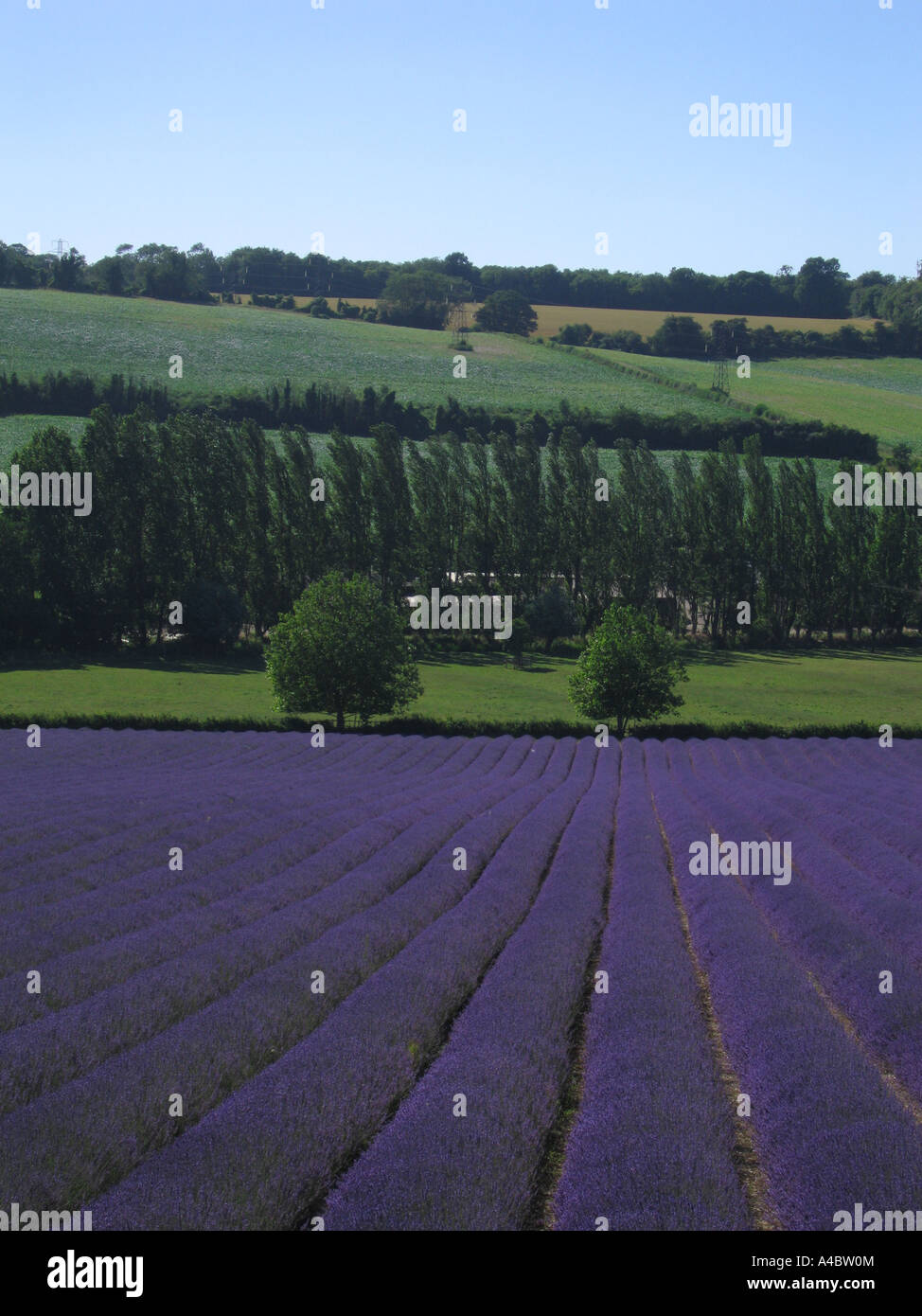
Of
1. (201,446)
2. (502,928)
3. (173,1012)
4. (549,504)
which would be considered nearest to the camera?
(173,1012)

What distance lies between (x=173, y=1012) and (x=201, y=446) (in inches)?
2871

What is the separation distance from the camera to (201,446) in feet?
255

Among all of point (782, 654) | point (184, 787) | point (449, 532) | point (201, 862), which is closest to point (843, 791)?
point (184, 787)

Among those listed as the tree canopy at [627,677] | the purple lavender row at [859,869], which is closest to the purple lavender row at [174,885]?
the purple lavender row at [859,869]

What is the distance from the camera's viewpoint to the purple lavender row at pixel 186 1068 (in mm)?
6352

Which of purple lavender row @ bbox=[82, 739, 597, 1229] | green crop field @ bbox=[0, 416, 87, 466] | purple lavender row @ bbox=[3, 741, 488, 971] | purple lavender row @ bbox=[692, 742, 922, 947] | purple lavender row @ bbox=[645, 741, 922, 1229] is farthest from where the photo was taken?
green crop field @ bbox=[0, 416, 87, 466]

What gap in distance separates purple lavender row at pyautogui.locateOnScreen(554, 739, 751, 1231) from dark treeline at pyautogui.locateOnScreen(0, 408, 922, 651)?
6397 centimetres

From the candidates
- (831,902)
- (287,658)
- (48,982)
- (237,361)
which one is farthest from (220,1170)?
(237,361)

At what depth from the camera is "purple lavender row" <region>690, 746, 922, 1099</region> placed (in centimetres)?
859

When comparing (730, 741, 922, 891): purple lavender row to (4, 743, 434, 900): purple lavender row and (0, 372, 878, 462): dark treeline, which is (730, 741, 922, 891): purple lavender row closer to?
(4, 743, 434, 900): purple lavender row

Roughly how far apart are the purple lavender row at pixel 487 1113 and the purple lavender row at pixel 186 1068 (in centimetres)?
133

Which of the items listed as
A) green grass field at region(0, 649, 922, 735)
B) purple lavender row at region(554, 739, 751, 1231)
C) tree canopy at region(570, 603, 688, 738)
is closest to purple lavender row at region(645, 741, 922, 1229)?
purple lavender row at region(554, 739, 751, 1231)

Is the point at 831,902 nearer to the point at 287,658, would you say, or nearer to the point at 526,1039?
the point at 526,1039

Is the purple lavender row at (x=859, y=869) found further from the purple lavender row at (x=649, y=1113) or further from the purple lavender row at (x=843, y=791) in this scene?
the purple lavender row at (x=649, y=1113)
